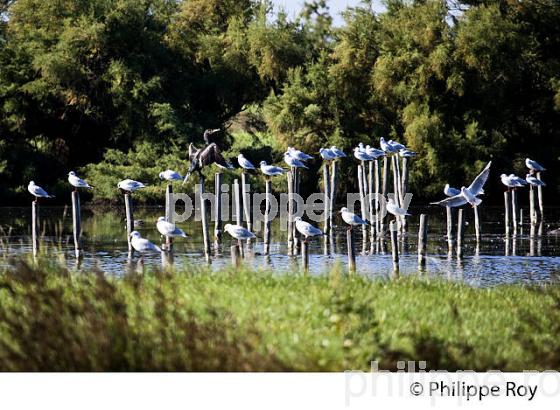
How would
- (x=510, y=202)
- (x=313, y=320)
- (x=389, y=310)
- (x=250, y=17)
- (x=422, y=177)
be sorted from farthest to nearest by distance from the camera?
1. (x=250, y=17)
2. (x=422, y=177)
3. (x=510, y=202)
4. (x=389, y=310)
5. (x=313, y=320)

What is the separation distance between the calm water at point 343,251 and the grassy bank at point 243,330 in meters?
6.01

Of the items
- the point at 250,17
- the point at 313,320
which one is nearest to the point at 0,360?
the point at 313,320

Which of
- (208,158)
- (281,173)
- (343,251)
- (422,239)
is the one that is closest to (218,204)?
(208,158)

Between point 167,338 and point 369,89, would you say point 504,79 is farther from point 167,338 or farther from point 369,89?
point 167,338

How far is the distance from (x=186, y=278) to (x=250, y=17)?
40427mm

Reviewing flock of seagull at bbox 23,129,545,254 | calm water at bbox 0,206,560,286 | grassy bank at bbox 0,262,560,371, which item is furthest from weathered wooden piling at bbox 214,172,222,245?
grassy bank at bbox 0,262,560,371

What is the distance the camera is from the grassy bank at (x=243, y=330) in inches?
398

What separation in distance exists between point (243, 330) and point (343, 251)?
16.6 meters

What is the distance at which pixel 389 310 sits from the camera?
12.1 metres

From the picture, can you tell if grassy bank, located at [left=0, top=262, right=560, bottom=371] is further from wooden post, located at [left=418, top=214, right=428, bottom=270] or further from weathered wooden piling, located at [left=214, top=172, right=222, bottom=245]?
weathered wooden piling, located at [left=214, top=172, right=222, bottom=245]

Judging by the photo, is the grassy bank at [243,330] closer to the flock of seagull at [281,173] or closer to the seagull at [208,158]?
the flock of seagull at [281,173]

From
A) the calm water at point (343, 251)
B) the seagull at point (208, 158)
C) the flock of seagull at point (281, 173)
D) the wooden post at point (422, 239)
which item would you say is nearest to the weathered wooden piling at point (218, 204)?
the calm water at point (343, 251)

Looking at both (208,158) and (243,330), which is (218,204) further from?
(243,330)

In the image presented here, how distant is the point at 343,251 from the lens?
88.7 ft
